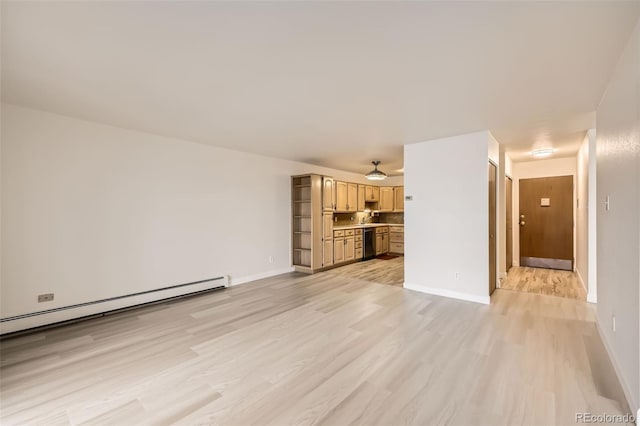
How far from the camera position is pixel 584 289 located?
443 centimetres

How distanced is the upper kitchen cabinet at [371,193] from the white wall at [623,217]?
558cm

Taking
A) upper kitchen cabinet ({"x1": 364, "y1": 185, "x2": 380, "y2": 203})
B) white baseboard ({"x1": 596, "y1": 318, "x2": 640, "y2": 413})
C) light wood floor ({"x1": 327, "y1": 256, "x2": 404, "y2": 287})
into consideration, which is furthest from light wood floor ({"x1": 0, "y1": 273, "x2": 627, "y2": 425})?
upper kitchen cabinet ({"x1": 364, "y1": 185, "x2": 380, "y2": 203})

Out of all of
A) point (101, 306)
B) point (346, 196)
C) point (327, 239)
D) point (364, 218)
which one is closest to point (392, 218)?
point (364, 218)

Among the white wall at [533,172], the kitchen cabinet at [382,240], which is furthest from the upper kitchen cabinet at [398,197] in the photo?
the white wall at [533,172]

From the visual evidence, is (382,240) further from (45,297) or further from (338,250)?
(45,297)

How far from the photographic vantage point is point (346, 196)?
285 inches

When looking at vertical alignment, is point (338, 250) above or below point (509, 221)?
below

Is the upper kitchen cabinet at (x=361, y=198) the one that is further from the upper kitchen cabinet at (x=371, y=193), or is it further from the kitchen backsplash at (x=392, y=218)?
the kitchen backsplash at (x=392, y=218)

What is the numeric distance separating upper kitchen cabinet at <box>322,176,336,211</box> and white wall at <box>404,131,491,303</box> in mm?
2071

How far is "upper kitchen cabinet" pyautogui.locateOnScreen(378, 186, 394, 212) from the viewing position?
871 centimetres

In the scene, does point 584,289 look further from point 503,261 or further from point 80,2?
point 80,2

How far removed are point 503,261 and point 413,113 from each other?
155 inches

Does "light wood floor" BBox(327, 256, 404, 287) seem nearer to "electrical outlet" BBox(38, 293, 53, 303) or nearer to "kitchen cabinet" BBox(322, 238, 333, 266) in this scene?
"kitchen cabinet" BBox(322, 238, 333, 266)

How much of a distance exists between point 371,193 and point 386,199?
697 millimetres
